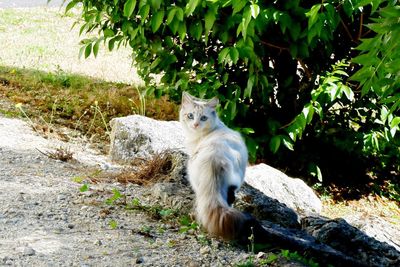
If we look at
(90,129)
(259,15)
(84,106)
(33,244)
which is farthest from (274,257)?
(84,106)

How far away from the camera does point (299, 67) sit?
305 inches

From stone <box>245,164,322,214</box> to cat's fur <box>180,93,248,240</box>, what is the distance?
4.67 ft

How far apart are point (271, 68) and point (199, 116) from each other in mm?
2067

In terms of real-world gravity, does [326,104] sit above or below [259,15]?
below

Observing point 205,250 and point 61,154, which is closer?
point 205,250

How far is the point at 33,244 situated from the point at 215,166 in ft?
4.12

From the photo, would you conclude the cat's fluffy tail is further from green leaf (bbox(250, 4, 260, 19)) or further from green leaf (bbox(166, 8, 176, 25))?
green leaf (bbox(166, 8, 176, 25))

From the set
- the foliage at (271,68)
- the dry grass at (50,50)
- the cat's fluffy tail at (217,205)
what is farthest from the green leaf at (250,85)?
the dry grass at (50,50)

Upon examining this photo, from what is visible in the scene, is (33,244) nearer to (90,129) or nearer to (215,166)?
(215,166)

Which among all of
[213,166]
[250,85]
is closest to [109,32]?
[250,85]

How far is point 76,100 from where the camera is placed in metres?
9.00

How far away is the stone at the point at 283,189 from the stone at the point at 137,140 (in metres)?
A: 0.80

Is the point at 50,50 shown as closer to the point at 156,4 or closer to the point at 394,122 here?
the point at 156,4

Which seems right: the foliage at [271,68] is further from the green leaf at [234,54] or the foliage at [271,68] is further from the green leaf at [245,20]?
the green leaf at [245,20]
